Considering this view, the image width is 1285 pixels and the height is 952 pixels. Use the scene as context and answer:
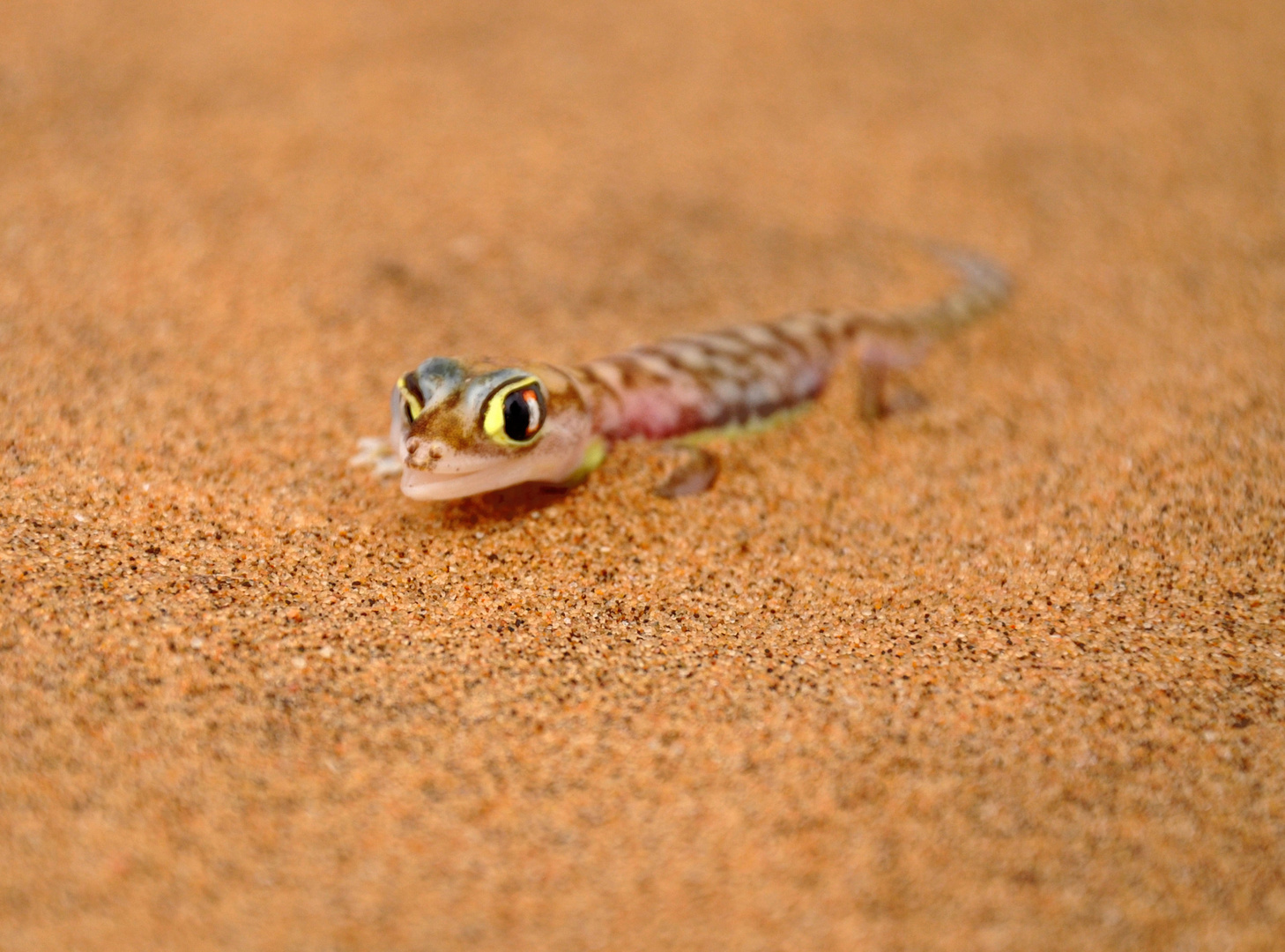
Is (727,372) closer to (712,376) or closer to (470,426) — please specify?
(712,376)

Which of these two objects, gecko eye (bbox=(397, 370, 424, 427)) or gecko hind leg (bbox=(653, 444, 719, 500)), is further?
gecko hind leg (bbox=(653, 444, 719, 500))

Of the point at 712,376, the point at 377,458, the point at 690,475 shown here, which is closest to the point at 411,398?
the point at 377,458

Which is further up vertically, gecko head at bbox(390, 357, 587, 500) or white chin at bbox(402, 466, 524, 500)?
gecko head at bbox(390, 357, 587, 500)

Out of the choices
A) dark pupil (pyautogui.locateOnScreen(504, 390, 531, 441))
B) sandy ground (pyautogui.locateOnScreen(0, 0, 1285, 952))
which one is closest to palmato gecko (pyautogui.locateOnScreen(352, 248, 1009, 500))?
dark pupil (pyautogui.locateOnScreen(504, 390, 531, 441))

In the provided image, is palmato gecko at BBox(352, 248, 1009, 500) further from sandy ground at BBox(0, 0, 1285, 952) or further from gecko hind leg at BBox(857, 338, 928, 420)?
sandy ground at BBox(0, 0, 1285, 952)

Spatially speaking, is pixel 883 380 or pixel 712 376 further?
pixel 883 380

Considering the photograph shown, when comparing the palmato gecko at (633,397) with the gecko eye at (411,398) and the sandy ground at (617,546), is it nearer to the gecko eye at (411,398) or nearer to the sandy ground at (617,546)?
the gecko eye at (411,398)
